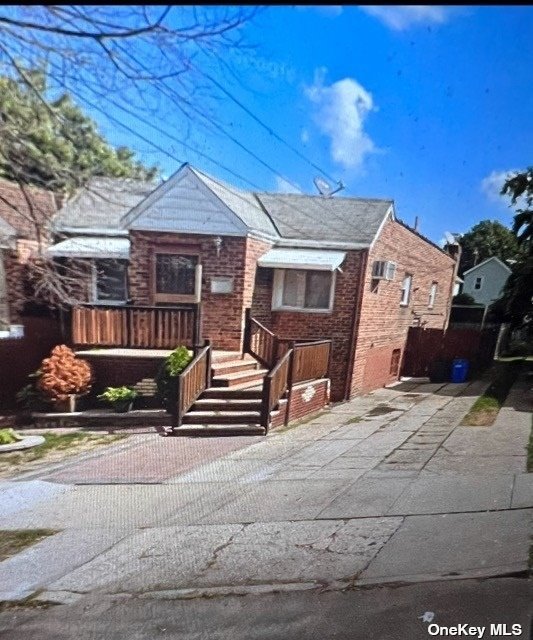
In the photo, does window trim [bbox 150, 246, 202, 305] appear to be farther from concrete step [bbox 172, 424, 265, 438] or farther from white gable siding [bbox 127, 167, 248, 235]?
concrete step [bbox 172, 424, 265, 438]

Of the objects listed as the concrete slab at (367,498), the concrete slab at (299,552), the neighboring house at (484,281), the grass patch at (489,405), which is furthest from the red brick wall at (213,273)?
the neighboring house at (484,281)

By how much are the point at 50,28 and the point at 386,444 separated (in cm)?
658

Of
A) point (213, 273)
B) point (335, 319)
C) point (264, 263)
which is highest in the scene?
point (264, 263)

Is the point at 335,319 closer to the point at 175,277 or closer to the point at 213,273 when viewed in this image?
the point at 213,273

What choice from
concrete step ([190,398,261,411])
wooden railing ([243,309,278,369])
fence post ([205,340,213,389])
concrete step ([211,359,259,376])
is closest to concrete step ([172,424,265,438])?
concrete step ([190,398,261,411])

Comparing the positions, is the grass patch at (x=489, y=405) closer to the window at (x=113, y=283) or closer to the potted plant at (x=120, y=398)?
the potted plant at (x=120, y=398)

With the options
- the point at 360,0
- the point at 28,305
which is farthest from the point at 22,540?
the point at 28,305

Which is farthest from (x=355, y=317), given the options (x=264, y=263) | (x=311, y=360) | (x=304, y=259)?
(x=264, y=263)

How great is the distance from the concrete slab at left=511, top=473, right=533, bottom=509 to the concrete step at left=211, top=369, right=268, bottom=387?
17.4 feet

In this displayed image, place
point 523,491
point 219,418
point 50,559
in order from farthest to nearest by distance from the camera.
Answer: point 219,418 < point 523,491 < point 50,559

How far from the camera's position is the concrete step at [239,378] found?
8234 mm

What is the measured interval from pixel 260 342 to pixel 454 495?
5844 millimetres

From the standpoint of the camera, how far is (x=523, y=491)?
159 inches

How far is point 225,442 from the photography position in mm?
6941
